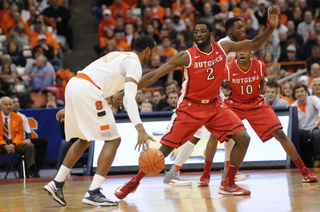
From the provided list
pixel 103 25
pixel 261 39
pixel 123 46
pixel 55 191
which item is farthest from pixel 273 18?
pixel 103 25

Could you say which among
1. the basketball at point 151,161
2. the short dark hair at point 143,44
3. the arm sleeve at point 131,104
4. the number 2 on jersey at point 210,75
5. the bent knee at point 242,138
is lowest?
the basketball at point 151,161

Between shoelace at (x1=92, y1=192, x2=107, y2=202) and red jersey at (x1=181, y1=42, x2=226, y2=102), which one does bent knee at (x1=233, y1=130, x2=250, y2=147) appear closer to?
red jersey at (x1=181, y1=42, x2=226, y2=102)

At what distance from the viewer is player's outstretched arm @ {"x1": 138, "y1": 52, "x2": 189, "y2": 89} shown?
4945 mm

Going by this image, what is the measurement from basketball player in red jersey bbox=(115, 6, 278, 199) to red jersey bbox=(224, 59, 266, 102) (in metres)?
1.19

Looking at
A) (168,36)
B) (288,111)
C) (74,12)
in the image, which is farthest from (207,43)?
(74,12)

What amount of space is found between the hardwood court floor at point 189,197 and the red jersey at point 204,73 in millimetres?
1222

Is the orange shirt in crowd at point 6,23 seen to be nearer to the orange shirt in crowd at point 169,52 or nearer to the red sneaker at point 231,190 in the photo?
the orange shirt in crowd at point 169,52

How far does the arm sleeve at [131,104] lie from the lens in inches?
167

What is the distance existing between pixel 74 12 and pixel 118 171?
989 cm

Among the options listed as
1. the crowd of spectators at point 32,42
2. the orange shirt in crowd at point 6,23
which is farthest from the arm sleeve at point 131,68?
the orange shirt in crowd at point 6,23

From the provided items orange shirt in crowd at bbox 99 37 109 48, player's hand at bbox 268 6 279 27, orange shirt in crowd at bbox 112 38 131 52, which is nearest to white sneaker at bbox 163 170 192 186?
player's hand at bbox 268 6 279 27

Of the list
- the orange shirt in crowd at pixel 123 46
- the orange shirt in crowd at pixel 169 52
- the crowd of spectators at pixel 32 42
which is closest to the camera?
the crowd of spectators at pixel 32 42

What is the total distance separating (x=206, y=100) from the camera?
16.9ft

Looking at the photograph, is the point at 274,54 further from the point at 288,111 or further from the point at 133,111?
the point at 133,111
